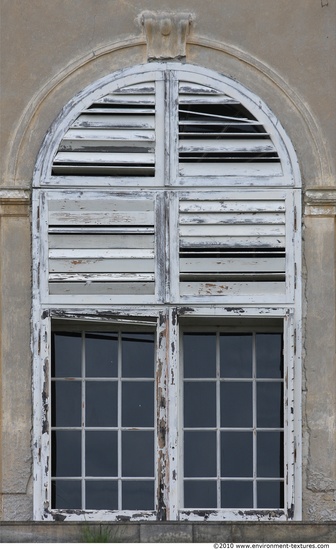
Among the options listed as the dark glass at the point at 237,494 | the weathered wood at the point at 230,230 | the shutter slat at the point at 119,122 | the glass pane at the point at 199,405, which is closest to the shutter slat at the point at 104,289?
the weathered wood at the point at 230,230

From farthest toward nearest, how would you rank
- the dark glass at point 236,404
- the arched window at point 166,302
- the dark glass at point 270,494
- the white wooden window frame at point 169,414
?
the dark glass at point 236,404 → the dark glass at point 270,494 → the arched window at point 166,302 → the white wooden window frame at point 169,414

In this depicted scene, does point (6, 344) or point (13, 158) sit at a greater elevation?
point (13, 158)

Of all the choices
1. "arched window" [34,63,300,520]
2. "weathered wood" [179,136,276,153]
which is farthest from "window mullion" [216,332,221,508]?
"weathered wood" [179,136,276,153]

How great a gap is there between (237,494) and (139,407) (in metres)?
0.98

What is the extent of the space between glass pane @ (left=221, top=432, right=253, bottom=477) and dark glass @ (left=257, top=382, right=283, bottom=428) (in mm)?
160

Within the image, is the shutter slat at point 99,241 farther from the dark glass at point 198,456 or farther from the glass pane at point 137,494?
the glass pane at point 137,494

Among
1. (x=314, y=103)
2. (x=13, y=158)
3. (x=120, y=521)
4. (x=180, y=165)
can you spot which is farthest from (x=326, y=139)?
(x=120, y=521)

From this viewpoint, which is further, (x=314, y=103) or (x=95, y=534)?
(x=314, y=103)

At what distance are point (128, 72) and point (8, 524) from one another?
11.6 feet

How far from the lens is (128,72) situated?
508 inches

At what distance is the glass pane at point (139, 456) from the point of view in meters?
12.8

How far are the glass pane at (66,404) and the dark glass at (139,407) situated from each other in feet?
1.13

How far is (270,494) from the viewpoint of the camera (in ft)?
41.8

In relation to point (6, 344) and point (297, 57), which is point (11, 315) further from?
point (297, 57)
